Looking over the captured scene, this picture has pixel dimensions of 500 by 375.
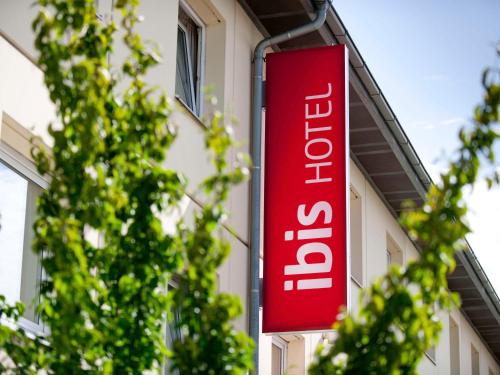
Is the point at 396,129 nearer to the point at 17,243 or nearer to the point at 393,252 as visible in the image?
the point at 393,252

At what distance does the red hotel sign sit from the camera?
12.1m

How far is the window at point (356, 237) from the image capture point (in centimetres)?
1841

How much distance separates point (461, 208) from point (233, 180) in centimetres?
96

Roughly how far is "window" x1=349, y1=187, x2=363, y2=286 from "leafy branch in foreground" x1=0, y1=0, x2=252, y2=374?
1252 cm

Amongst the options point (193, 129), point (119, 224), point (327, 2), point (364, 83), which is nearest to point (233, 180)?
point (119, 224)

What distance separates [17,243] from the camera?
9.18m

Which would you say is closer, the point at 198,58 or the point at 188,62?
the point at 188,62

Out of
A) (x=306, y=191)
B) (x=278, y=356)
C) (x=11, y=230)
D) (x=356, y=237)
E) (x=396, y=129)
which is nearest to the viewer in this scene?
(x=11, y=230)

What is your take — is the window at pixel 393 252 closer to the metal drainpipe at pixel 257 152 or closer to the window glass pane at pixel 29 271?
the metal drainpipe at pixel 257 152

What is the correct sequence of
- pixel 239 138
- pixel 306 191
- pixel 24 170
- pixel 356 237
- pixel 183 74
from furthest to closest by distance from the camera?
pixel 356 237 < pixel 239 138 < pixel 183 74 < pixel 306 191 < pixel 24 170

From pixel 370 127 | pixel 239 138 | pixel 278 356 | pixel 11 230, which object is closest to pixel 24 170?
pixel 11 230

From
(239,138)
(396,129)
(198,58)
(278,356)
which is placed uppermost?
(396,129)

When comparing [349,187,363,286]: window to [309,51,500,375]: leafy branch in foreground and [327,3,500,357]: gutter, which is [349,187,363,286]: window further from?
[309,51,500,375]: leafy branch in foreground

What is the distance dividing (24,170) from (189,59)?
426cm
